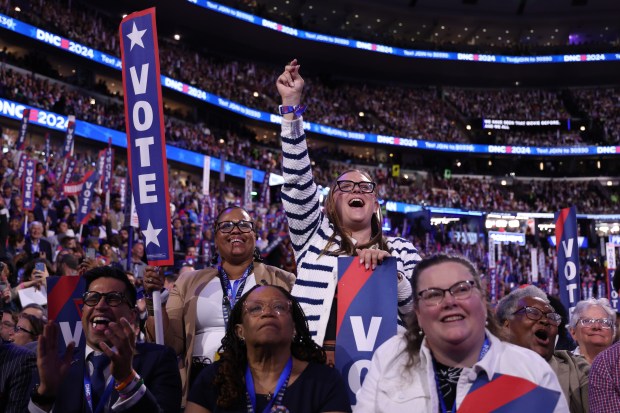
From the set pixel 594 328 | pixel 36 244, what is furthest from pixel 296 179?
pixel 36 244

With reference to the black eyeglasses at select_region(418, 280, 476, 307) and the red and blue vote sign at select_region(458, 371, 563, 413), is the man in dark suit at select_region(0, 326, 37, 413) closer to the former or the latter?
the black eyeglasses at select_region(418, 280, 476, 307)

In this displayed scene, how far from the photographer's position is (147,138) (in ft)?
12.4

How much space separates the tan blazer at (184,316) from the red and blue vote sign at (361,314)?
941 millimetres

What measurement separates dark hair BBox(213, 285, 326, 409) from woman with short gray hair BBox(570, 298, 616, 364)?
208 centimetres

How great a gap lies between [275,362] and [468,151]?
4165cm

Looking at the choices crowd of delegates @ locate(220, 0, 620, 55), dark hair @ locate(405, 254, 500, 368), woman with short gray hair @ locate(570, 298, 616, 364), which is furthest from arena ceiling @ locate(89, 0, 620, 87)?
dark hair @ locate(405, 254, 500, 368)

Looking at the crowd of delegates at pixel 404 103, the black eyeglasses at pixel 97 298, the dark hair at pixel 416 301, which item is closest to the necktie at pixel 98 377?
the black eyeglasses at pixel 97 298

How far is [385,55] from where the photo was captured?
4103 cm

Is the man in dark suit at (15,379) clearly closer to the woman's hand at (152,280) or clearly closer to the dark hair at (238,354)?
the woman's hand at (152,280)

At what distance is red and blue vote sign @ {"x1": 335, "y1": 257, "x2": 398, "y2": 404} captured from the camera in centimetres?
290

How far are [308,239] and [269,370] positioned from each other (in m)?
0.87

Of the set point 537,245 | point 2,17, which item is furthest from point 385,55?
point 2,17

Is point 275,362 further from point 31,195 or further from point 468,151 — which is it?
point 468,151

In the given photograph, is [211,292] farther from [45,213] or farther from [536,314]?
[45,213]
